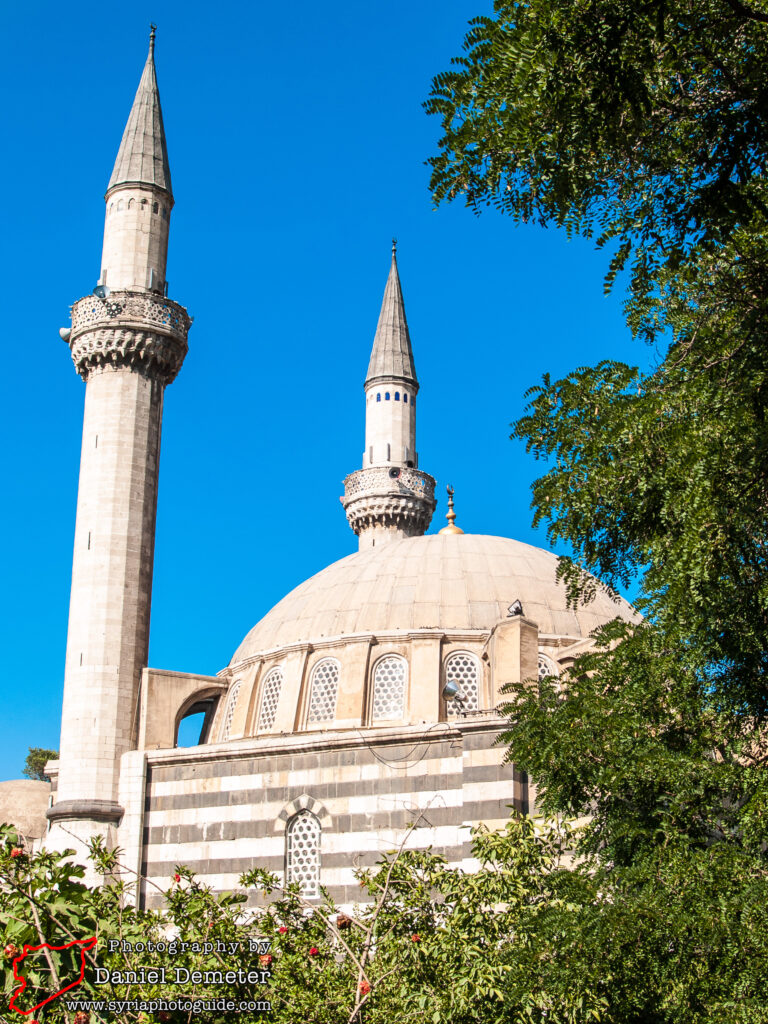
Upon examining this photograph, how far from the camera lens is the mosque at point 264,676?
17.9 meters

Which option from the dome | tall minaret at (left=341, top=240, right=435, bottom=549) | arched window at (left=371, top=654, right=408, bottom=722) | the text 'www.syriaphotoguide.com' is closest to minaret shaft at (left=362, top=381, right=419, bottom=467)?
tall minaret at (left=341, top=240, right=435, bottom=549)

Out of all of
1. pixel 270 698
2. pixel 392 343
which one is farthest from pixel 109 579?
pixel 392 343

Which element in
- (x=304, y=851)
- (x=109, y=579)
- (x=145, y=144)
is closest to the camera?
(x=304, y=851)

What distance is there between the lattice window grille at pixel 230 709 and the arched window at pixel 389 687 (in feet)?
11.6

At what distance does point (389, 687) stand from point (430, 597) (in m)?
2.23

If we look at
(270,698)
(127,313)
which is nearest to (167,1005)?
(270,698)

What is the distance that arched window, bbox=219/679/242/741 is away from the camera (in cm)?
2355

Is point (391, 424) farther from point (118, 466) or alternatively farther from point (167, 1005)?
point (167, 1005)

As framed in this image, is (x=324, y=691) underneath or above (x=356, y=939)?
above

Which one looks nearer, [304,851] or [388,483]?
[304,851]

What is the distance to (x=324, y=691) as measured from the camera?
22.0 metres

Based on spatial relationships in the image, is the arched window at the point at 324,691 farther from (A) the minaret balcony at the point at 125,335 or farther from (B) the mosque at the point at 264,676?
(A) the minaret balcony at the point at 125,335

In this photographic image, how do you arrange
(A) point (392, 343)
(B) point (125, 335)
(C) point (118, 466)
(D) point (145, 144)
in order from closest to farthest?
(C) point (118, 466) → (B) point (125, 335) → (D) point (145, 144) → (A) point (392, 343)

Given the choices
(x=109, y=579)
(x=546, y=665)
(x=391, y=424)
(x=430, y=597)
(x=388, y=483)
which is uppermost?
(x=391, y=424)
